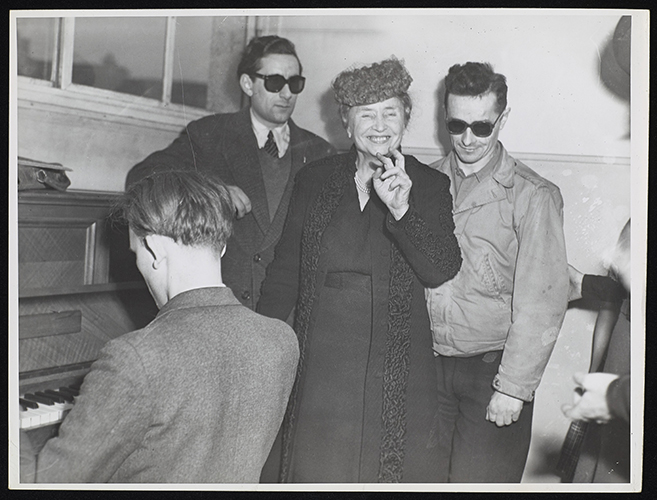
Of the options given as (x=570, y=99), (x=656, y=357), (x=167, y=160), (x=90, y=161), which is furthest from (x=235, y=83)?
(x=656, y=357)

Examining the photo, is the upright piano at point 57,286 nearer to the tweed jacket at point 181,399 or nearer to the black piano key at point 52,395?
the black piano key at point 52,395

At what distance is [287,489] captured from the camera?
243 cm

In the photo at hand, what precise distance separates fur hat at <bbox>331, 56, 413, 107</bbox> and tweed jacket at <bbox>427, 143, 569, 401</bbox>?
0.44 metres

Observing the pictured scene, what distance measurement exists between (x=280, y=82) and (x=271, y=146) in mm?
243

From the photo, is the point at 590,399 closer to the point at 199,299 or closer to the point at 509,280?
the point at 509,280

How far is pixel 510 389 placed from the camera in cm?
236

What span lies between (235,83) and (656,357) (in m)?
1.92

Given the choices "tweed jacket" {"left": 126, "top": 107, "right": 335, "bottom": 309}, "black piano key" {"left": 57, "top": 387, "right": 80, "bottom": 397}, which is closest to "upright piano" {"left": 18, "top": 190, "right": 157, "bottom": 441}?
"black piano key" {"left": 57, "top": 387, "right": 80, "bottom": 397}

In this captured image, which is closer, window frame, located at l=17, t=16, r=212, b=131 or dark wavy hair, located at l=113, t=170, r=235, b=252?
dark wavy hair, located at l=113, t=170, r=235, b=252

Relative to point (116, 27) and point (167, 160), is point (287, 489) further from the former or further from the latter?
point (116, 27)

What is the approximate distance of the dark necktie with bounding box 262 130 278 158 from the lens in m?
2.49

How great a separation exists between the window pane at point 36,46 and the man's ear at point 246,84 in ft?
2.37

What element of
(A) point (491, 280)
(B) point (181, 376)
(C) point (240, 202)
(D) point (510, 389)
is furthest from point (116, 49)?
(D) point (510, 389)

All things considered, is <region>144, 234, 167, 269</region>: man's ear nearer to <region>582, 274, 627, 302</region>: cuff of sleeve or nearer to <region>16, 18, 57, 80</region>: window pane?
<region>16, 18, 57, 80</region>: window pane
